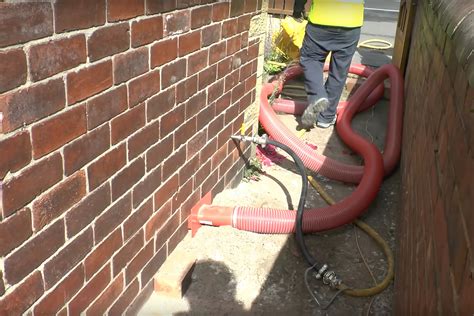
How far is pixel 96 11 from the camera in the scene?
179 centimetres

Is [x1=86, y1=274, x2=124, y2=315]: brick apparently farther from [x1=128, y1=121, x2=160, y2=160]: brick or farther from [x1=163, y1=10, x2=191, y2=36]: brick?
[x1=163, y1=10, x2=191, y2=36]: brick

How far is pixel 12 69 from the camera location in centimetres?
144

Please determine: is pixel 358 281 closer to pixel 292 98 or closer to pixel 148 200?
pixel 148 200

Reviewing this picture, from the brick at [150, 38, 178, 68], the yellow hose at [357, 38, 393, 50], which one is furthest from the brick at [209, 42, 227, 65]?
the yellow hose at [357, 38, 393, 50]

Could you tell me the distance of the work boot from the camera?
5246mm

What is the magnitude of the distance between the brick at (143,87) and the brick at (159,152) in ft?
0.91

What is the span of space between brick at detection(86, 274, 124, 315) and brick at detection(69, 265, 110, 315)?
0.03 metres

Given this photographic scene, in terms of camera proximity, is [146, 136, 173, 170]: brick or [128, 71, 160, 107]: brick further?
[146, 136, 173, 170]: brick

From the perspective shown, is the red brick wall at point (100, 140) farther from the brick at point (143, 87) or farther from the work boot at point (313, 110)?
the work boot at point (313, 110)

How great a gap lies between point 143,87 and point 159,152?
40 centimetres

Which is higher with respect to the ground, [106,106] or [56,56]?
[56,56]

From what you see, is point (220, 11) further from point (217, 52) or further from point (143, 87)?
point (143, 87)

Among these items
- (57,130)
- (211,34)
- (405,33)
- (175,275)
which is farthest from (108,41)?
(405,33)

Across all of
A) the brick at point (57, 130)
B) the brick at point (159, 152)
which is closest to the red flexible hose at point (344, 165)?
the brick at point (159, 152)
